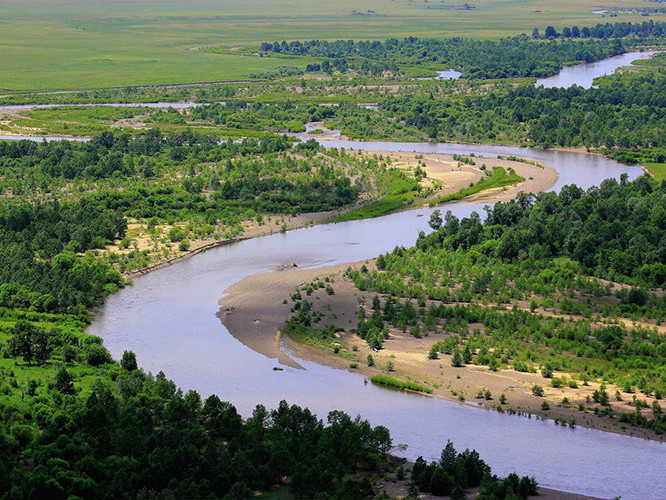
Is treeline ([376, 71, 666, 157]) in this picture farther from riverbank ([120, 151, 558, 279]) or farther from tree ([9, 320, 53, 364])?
tree ([9, 320, 53, 364])

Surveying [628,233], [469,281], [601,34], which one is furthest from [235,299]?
[601,34]

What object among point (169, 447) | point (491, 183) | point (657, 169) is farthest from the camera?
point (657, 169)

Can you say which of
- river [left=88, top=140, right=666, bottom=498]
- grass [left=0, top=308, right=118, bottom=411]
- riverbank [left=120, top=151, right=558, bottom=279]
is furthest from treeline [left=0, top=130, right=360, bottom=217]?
grass [left=0, top=308, right=118, bottom=411]

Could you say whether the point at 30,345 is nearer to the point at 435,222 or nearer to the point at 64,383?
the point at 64,383

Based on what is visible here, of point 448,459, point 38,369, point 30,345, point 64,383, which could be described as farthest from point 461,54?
point 448,459

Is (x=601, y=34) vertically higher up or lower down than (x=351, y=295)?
higher up

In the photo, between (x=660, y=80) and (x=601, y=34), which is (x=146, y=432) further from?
(x=601, y=34)
